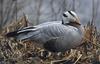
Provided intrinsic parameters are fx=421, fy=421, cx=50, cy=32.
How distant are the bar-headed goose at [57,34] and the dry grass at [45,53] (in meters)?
0.08

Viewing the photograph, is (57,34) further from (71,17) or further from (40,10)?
(40,10)

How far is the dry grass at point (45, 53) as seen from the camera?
13.4 feet

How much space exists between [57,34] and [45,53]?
0.76 feet

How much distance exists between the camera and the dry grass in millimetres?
4086

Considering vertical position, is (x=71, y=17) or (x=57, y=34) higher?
(x=71, y=17)

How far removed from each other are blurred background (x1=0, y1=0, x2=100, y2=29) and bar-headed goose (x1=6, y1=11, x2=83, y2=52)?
119 centimetres

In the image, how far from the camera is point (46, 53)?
14.3ft

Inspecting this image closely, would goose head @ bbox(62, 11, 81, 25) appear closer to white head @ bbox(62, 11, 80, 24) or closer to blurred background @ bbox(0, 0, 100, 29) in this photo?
white head @ bbox(62, 11, 80, 24)

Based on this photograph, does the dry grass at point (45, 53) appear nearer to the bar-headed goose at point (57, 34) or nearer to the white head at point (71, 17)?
the bar-headed goose at point (57, 34)

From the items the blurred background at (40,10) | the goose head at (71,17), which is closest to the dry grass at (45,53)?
the goose head at (71,17)

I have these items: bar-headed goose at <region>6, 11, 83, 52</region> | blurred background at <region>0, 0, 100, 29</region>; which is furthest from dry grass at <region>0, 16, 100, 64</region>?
blurred background at <region>0, 0, 100, 29</region>

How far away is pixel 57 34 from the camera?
4.36 metres

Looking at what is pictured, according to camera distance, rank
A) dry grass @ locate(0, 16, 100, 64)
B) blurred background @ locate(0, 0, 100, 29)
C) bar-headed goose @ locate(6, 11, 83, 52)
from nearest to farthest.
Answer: dry grass @ locate(0, 16, 100, 64) < bar-headed goose @ locate(6, 11, 83, 52) < blurred background @ locate(0, 0, 100, 29)

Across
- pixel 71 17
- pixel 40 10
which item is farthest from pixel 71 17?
pixel 40 10
